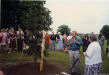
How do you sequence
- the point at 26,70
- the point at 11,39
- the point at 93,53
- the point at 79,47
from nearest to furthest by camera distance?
the point at 93,53, the point at 79,47, the point at 26,70, the point at 11,39

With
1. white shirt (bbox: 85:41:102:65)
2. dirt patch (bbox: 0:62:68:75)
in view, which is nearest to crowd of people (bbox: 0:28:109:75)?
white shirt (bbox: 85:41:102:65)

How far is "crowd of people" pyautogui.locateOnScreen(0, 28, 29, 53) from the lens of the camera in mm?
15453

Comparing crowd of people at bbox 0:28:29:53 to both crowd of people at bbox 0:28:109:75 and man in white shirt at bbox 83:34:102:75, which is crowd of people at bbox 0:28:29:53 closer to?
crowd of people at bbox 0:28:109:75

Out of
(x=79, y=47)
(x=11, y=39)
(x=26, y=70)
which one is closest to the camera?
(x=79, y=47)

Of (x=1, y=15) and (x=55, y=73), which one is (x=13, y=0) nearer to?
(x=1, y=15)

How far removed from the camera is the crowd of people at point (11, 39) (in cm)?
1545

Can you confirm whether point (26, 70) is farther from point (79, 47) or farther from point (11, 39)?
point (11, 39)

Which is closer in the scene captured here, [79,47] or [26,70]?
[79,47]

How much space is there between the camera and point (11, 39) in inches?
622

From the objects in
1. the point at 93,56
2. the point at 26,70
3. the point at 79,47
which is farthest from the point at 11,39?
the point at 93,56

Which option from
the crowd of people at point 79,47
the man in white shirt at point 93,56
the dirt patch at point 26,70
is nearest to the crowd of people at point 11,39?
the crowd of people at point 79,47

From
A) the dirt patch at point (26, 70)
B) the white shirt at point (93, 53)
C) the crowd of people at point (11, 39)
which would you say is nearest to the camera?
the white shirt at point (93, 53)

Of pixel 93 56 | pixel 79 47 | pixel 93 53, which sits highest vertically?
pixel 79 47

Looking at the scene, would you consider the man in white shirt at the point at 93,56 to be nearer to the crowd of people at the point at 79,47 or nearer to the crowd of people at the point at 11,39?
the crowd of people at the point at 79,47
